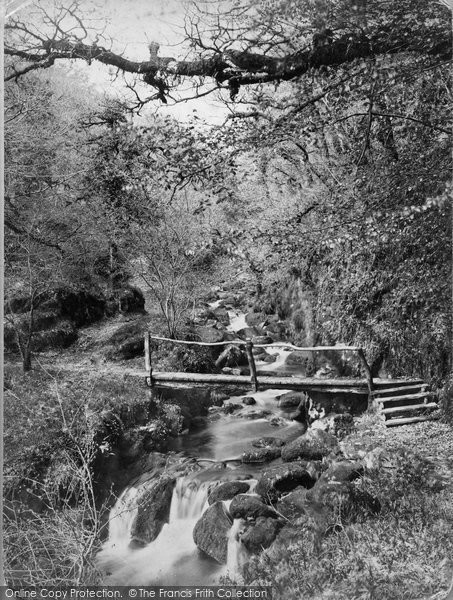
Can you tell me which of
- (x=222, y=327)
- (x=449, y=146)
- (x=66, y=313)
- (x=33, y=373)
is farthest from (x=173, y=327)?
(x=449, y=146)

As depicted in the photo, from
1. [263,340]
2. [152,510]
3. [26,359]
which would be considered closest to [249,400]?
[263,340]

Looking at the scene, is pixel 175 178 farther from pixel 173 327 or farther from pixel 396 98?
pixel 396 98

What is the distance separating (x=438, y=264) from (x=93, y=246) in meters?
1.68

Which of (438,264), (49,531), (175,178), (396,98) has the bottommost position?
(49,531)

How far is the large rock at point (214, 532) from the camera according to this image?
7.15 feet

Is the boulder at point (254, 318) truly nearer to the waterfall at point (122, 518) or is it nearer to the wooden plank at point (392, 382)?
the wooden plank at point (392, 382)

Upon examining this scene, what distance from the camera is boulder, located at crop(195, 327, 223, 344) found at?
8.08 ft

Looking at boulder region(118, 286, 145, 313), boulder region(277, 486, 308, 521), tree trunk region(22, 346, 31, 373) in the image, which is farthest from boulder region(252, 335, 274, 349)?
tree trunk region(22, 346, 31, 373)

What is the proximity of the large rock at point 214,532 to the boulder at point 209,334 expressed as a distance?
2.49 feet

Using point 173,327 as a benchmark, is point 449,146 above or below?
above

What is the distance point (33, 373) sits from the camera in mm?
2391

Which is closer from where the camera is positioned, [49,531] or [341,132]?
[49,531]

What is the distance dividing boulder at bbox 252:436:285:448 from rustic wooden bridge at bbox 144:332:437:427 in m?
0.24

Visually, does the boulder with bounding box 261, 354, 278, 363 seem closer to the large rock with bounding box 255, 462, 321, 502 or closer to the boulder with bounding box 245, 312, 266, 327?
the boulder with bounding box 245, 312, 266, 327
